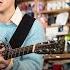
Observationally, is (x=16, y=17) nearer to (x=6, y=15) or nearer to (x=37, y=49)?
(x=6, y=15)

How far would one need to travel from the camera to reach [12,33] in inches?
57.3

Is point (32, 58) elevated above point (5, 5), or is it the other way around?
point (5, 5)

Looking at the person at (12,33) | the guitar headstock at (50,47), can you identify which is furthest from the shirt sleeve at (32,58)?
the guitar headstock at (50,47)

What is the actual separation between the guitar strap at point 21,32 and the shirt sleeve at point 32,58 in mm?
19

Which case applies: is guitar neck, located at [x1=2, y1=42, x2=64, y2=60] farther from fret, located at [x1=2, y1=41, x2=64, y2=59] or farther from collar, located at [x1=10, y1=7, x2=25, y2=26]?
collar, located at [x1=10, y1=7, x2=25, y2=26]

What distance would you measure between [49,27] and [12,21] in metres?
2.57

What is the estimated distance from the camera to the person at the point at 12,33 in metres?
1.35

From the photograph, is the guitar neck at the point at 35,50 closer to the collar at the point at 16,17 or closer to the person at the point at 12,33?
the person at the point at 12,33

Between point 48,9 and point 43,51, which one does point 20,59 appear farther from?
point 48,9

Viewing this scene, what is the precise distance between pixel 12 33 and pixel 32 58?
0.56 ft

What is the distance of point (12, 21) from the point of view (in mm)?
1484

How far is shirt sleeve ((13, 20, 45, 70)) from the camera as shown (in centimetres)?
136

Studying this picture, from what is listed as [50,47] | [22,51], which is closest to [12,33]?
[22,51]

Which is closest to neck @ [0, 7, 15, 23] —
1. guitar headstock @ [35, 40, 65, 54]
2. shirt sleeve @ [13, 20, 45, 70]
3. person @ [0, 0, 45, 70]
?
person @ [0, 0, 45, 70]
